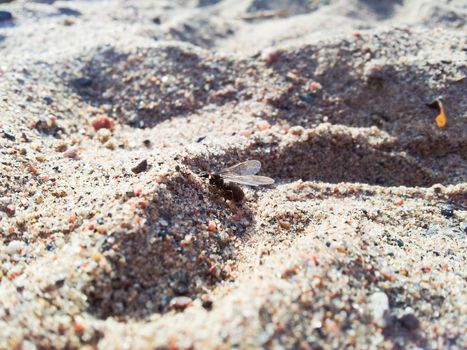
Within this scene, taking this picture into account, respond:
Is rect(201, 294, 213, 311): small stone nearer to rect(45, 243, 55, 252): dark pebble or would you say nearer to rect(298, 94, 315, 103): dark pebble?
rect(45, 243, 55, 252): dark pebble

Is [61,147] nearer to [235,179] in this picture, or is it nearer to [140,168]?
[140,168]

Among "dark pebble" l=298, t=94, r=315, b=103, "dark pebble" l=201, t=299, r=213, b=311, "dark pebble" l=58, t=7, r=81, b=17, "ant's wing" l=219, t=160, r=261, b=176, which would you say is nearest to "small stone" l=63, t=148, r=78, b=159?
"ant's wing" l=219, t=160, r=261, b=176

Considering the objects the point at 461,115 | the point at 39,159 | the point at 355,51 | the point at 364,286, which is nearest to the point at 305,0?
the point at 355,51

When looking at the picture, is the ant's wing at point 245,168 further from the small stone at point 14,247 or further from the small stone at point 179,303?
the small stone at point 14,247

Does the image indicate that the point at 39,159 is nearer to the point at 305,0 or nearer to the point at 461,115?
the point at 461,115

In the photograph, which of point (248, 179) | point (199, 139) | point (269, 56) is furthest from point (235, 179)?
point (269, 56)

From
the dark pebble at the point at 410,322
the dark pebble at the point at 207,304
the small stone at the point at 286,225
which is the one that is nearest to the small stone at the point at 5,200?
the dark pebble at the point at 207,304
